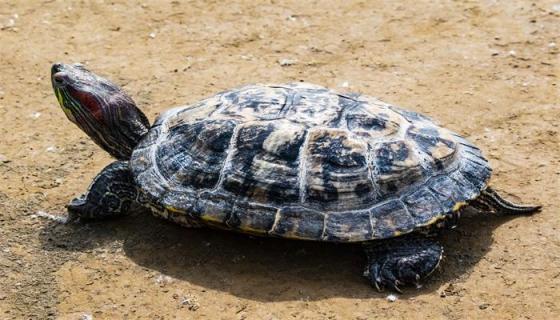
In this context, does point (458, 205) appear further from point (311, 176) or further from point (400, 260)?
point (311, 176)

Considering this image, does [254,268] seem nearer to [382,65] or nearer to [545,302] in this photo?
[545,302]

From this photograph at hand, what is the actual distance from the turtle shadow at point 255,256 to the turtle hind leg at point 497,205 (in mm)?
118

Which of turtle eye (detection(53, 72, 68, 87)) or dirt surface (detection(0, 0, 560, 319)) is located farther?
turtle eye (detection(53, 72, 68, 87))

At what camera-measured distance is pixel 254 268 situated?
6.68 m

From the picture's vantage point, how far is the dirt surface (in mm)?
6297

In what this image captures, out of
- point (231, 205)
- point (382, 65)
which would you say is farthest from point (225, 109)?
point (382, 65)

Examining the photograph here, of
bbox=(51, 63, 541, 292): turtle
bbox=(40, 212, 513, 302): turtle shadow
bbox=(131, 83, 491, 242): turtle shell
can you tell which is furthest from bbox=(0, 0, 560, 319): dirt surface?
bbox=(131, 83, 491, 242): turtle shell

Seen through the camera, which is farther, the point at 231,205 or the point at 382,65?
the point at 382,65

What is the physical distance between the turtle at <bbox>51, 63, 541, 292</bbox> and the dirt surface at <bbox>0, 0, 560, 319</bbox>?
0.34 metres

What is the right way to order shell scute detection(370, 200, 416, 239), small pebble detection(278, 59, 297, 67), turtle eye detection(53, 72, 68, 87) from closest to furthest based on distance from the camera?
shell scute detection(370, 200, 416, 239) → turtle eye detection(53, 72, 68, 87) → small pebble detection(278, 59, 297, 67)

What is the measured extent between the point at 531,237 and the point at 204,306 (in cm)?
295

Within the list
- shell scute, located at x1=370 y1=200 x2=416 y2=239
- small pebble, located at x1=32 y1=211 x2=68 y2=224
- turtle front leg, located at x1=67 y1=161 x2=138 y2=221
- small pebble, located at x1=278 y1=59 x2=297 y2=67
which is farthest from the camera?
small pebble, located at x1=278 y1=59 x2=297 y2=67

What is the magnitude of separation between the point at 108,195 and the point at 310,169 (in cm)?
201

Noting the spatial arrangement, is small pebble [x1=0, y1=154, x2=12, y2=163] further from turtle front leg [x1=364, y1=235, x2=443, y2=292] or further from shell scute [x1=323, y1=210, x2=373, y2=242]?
turtle front leg [x1=364, y1=235, x2=443, y2=292]
